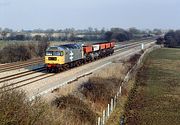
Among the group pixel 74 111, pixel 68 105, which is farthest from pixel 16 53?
pixel 74 111

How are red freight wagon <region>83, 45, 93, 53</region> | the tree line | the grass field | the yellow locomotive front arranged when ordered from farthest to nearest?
the tree line → red freight wagon <region>83, 45, 93, 53</region> → the yellow locomotive front → the grass field

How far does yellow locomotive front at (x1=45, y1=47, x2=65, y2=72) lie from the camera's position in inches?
1551

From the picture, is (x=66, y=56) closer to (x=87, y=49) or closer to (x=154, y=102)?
(x=87, y=49)

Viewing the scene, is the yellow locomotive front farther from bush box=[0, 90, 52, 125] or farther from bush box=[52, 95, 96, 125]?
bush box=[0, 90, 52, 125]

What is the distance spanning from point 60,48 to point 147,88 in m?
9.45

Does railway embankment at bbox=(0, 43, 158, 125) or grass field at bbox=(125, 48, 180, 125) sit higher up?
railway embankment at bbox=(0, 43, 158, 125)

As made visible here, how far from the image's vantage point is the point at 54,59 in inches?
1570

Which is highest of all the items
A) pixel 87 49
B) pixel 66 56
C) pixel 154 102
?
pixel 66 56

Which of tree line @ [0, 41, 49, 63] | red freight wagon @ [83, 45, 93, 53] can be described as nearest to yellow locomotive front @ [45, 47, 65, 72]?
red freight wagon @ [83, 45, 93, 53]

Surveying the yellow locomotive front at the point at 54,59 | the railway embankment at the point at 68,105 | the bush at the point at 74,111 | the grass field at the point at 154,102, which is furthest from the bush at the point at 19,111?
the yellow locomotive front at the point at 54,59

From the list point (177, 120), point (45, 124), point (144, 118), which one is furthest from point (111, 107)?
point (45, 124)

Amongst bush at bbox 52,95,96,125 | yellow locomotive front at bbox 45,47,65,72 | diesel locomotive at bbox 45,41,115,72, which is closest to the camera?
bush at bbox 52,95,96,125

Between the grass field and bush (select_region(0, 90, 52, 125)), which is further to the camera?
the grass field

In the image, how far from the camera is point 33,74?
3750 centimetres
